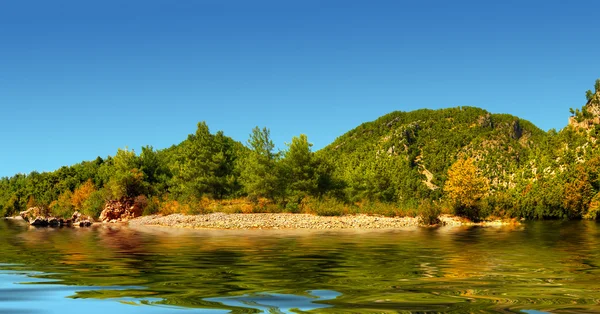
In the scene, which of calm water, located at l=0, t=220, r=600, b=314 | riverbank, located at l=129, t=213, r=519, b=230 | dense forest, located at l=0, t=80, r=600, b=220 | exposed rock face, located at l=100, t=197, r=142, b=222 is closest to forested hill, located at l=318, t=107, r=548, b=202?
dense forest, located at l=0, t=80, r=600, b=220

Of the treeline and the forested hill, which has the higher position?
the forested hill

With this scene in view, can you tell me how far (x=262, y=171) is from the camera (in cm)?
5431

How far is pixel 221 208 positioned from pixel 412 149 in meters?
131

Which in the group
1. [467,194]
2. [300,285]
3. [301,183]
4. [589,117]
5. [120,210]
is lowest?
[300,285]

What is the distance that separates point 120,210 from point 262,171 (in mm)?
19871

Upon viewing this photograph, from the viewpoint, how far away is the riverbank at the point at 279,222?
3912 cm

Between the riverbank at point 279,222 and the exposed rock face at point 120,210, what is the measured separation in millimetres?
9948

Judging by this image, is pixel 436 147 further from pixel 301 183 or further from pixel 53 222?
pixel 53 222

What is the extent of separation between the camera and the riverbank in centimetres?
3912

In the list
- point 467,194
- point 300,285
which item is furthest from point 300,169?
point 300,285

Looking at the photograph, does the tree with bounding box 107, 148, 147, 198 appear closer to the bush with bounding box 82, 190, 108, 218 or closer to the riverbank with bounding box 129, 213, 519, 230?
the bush with bounding box 82, 190, 108, 218

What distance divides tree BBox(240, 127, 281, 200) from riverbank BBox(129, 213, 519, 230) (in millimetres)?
7485

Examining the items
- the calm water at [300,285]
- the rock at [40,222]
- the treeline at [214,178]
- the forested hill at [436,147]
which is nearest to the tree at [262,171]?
the treeline at [214,178]

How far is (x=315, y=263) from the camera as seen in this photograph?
12297 mm
